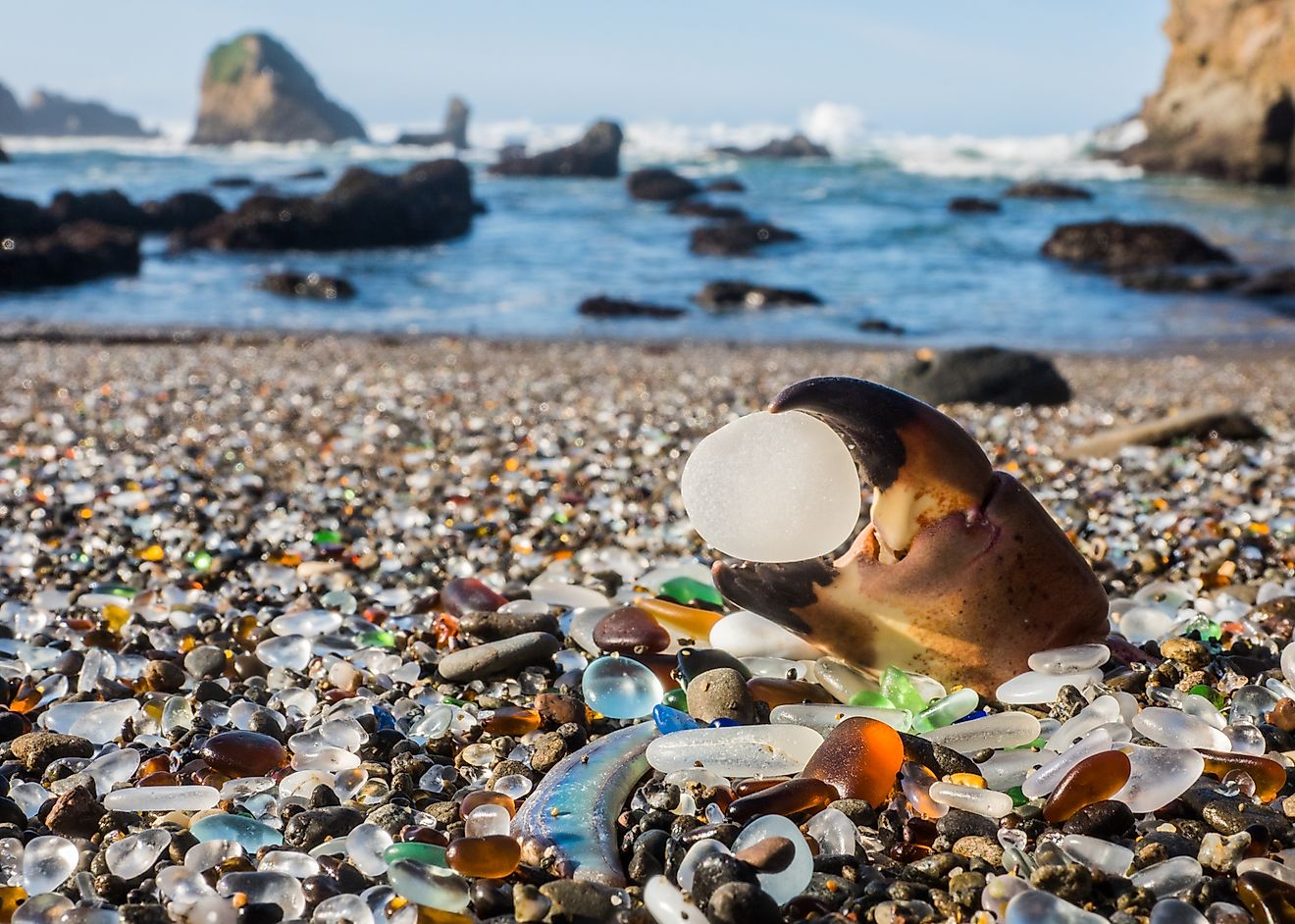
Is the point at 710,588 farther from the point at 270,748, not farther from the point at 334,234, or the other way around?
the point at 334,234

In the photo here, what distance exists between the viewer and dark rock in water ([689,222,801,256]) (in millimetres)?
18875

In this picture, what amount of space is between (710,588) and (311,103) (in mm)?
81529

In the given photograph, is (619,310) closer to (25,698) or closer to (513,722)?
(25,698)

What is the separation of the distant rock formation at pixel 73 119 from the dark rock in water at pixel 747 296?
327 feet

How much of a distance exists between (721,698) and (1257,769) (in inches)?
35.0

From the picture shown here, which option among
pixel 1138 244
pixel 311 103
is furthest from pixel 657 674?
pixel 311 103

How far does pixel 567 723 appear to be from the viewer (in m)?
1.99

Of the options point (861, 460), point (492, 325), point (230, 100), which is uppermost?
point (230, 100)

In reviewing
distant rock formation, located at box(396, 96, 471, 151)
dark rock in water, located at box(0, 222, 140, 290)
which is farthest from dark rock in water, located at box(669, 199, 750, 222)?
distant rock formation, located at box(396, 96, 471, 151)

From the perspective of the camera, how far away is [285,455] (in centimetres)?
453

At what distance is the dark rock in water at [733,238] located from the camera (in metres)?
18.9

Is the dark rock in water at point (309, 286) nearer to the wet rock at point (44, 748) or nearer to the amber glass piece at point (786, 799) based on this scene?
the wet rock at point (44, 748)

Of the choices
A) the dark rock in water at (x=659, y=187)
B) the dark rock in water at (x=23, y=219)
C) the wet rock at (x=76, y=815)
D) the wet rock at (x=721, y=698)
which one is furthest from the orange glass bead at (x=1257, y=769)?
the dark rock in water at (x=659, y=187)

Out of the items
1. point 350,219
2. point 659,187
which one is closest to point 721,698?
point 350,219
